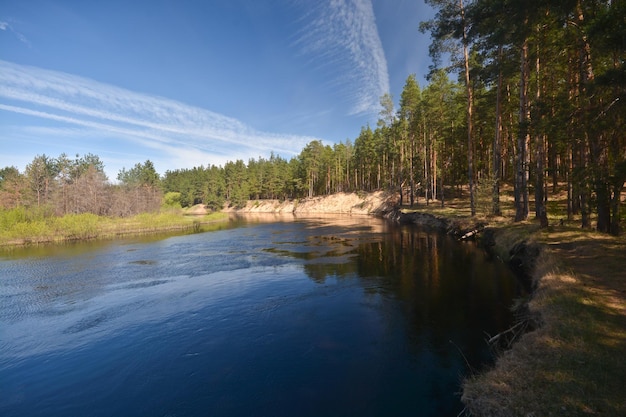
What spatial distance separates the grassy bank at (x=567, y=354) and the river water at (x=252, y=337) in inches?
72.0

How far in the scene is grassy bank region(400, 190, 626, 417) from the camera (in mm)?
5301

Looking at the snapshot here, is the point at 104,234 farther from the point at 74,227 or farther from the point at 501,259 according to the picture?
the point at 501,259

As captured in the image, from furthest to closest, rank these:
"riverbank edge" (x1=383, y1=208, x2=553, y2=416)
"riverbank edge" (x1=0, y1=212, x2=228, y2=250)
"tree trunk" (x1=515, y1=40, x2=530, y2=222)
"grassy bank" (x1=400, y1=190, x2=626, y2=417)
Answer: "riverbank edge" (x1=0, y1=212, x2=228, y2=250), "tree trunk" (x1=515, y1=40, x2=530, y2=222), "riverbank edge" (x1=383, y1=208, x2=553, y2=416), "grassy bank" (x1=400, y1=190, x2=626, y2=417)

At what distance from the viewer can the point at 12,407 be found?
8.23 m

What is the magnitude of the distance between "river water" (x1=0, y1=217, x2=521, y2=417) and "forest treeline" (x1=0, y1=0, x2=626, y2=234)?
7792 mm

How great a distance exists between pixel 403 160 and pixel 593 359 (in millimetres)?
62040

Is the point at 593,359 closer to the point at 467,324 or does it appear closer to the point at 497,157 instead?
the point at 467,324

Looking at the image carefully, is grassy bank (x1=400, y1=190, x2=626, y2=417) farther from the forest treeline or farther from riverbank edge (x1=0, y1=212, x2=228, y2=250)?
riverbank edge (x1=0, y1=212, x2=228, y2=250)

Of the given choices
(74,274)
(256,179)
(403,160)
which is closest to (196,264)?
(74,274)

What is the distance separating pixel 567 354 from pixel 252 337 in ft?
32.6

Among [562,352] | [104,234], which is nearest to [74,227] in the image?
[104,234]

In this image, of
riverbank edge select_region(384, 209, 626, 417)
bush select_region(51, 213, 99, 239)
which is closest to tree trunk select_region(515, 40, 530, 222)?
riverbank edge select_region(384, 209, 626, 417)

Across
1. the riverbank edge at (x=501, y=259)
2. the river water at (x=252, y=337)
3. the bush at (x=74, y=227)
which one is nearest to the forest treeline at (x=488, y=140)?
the riverbank edge at (x=501, y=259)

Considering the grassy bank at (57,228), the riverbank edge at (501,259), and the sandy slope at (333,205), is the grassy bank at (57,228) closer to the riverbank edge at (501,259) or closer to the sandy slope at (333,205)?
the sandy slope at (333,205)
